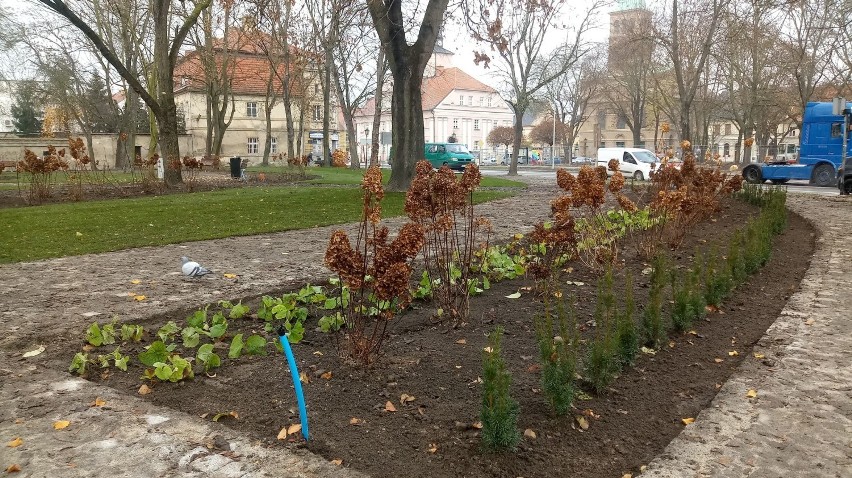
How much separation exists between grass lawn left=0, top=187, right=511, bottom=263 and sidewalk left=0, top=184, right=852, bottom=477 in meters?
→ 2.81

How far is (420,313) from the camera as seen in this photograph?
4660 mm

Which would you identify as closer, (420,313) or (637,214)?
(420,313)

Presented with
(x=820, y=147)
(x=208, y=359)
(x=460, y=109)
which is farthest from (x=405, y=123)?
(x=460, y=109)

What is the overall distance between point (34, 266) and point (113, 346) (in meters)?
3.72

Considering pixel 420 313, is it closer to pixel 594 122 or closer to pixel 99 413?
pixel 99 413

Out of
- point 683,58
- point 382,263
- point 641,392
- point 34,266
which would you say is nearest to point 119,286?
point 34,266

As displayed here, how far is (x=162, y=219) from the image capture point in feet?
37.5

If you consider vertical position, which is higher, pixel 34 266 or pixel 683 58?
pixel 683 58

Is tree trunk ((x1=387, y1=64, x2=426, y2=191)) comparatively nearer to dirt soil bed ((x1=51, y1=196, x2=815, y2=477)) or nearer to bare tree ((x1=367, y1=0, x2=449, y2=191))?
bare tree ((x1=367, y1=0, x2=449, y2=191))

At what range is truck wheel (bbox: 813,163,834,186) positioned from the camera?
24000 millimetres

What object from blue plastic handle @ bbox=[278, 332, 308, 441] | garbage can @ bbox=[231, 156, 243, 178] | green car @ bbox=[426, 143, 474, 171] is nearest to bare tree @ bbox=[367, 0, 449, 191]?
garbage can @ bbox=[231, 156, 243, 178]

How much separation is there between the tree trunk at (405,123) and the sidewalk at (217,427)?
35.1ft

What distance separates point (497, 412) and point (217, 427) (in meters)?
1.32

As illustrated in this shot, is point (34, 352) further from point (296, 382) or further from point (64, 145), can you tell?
point (64, 145)
